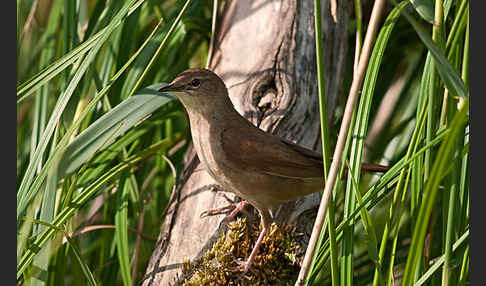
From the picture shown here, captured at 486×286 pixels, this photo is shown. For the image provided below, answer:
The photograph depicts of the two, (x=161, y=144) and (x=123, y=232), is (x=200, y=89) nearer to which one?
(x=161, y=144)

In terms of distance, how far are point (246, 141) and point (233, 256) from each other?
60cm

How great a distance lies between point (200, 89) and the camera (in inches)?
111

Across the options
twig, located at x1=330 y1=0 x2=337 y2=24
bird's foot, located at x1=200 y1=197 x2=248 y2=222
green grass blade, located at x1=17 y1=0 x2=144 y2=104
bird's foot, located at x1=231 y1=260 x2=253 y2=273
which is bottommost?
bird's foot, located at x1=231 y1=260 x2=253 y2=273

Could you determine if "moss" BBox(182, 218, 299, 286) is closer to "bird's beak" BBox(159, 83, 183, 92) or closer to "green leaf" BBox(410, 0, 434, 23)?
"bird's beak" BBox(159, 83, 183, 92)

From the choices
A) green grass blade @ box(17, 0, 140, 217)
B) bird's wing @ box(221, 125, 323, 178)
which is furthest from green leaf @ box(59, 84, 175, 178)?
bird's wing @ box(221, 125, 323, 178)

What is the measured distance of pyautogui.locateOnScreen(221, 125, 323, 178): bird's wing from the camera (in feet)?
8.97

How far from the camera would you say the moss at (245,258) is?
2.50 metres

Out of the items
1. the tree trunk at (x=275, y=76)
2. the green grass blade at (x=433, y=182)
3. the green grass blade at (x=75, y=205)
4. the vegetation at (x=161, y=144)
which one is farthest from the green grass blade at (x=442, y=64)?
the green grass blade at (x=75, y=205)

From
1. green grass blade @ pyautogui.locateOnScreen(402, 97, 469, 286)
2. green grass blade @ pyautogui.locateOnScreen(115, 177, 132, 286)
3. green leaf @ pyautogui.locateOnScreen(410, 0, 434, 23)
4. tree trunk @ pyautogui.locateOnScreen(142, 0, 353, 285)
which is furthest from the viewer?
tree trunk @ pyautogui.locateOnScreen(142, 0, 353, 285)

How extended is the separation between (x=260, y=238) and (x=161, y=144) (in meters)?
0.86

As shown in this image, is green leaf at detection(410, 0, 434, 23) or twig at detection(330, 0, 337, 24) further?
twig at detection(330, 0, 337, 24)

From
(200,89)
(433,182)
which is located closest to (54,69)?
(200,89)

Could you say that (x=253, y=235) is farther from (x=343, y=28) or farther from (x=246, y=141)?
(x=343, y=28)

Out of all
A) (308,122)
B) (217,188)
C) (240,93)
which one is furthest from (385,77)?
(217,188)
